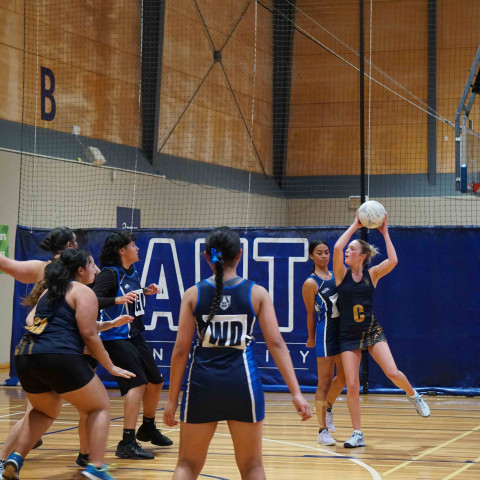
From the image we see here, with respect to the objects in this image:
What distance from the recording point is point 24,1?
489 inches

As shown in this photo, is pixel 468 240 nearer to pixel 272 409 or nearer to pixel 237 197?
pixel 272 409

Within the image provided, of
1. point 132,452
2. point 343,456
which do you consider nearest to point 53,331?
point 132,452

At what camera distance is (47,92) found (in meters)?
13.2

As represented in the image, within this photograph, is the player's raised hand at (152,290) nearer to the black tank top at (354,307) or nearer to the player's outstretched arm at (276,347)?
the black tank top at (354,307)

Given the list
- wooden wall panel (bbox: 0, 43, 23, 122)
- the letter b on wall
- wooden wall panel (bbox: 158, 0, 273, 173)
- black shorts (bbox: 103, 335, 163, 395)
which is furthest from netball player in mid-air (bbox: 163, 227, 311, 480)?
wooden wall panel (bbox: 158, 0, 273, 173)

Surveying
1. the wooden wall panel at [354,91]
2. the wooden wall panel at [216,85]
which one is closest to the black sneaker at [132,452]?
the wooden wall panel at [216,85]

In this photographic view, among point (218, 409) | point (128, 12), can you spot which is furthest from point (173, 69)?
point (218, 409)

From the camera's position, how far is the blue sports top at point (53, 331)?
459 centimetres

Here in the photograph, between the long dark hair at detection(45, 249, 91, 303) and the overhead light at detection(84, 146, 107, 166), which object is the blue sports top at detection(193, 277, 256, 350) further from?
the overhead light at detection(84, 146, 107, 166)

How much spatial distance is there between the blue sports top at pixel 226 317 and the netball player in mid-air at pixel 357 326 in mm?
2959

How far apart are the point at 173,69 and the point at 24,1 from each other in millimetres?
3619

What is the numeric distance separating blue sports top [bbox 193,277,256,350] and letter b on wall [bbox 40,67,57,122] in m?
10.1

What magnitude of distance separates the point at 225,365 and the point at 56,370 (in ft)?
4.30

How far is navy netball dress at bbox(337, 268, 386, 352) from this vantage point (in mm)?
6605
